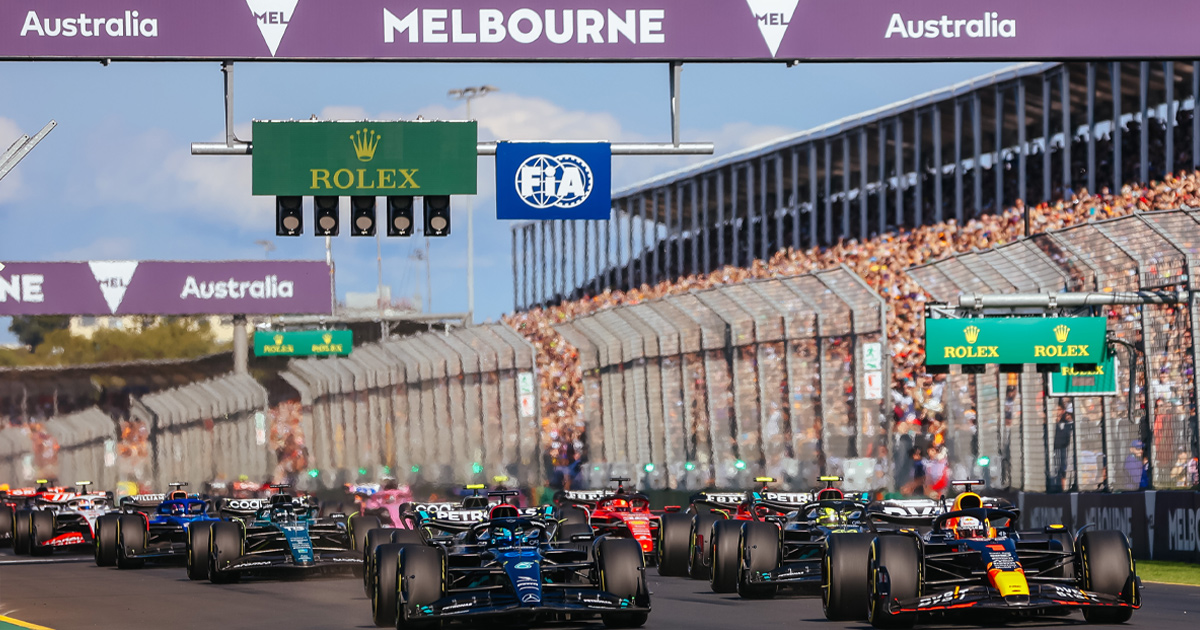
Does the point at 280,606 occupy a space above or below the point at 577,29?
below

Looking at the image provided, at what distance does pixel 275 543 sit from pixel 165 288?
2590 cm

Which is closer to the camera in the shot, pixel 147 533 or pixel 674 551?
pixel 674 551

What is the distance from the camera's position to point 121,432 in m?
69.2

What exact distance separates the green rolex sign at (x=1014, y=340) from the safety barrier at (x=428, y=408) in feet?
45.5

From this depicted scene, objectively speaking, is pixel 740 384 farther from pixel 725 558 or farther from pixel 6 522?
pixel 725 558

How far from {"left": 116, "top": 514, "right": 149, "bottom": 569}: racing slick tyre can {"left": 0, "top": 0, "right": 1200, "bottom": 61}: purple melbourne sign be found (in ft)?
26.1

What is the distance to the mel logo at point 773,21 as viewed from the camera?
16.1 meters

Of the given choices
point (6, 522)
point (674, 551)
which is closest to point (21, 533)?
point (6, 522)

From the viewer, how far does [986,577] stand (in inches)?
480

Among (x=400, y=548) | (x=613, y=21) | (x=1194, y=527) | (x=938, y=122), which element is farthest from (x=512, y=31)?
(x=938, y=122)

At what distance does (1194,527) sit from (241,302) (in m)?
31.0

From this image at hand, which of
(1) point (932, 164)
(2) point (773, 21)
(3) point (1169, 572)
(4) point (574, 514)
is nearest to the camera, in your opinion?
(2) point (773, 21)

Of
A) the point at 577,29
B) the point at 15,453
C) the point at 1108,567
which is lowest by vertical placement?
the point at 15,453

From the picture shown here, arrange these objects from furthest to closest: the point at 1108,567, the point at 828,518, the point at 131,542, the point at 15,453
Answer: the point at 15,453, the point at 131,542, the point at 828,518, the point at 1108,567
